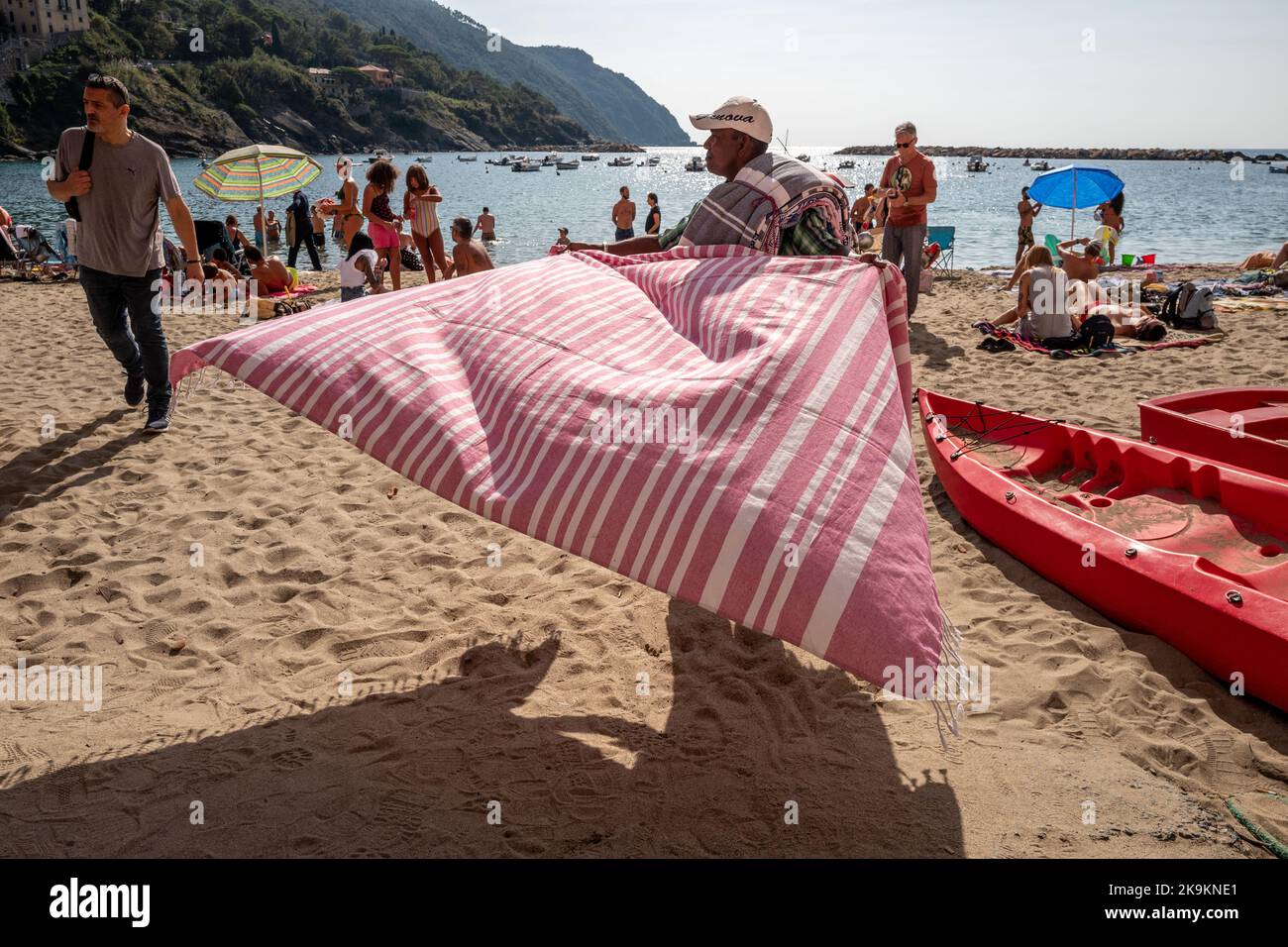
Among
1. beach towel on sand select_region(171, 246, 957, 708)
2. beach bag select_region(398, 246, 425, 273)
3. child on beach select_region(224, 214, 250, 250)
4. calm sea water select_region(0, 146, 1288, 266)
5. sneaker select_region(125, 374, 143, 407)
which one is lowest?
sneaker select_region(125, 374, 143, 407)

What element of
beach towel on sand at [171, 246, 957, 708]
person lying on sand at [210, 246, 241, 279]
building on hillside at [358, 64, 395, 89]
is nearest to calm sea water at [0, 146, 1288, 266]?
person lying on sand at [210, 246, 241, 279]

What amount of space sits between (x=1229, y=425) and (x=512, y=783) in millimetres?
5573

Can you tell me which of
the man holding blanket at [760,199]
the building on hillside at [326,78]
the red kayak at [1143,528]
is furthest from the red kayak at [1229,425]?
the building on hillside at [326,78]

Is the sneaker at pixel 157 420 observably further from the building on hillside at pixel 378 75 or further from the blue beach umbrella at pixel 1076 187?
the building on hillside at pixel 378 75

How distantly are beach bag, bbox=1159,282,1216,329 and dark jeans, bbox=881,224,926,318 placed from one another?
3642mm

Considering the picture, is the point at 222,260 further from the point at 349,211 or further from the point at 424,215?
the point at 424,215

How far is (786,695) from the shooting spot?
11.0ft

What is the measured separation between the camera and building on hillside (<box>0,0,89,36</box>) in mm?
96875

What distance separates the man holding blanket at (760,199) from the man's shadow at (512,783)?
185cm

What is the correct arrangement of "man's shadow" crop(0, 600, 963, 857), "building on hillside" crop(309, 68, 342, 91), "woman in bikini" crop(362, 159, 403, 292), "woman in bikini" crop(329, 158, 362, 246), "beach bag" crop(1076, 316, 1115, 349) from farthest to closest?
"building on hillside" crop(309, 68, 342, 91) < "woman in bikini" crop(329, 158, 362, 246) < "woman in bikini" crop(362, 159, 403, 292) < "beach bag" crop(1076, 316, 1115, 349) < "man's shadow" crop(0, 600, 963, 857)

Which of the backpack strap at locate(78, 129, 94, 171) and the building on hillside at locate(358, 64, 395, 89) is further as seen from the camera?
the building on hillside at locate(358, 64, 395, 89)

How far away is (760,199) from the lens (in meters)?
3.24

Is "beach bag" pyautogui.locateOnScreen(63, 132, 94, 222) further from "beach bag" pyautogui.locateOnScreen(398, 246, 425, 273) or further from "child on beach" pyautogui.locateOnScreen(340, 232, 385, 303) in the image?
"beach bag" pyautogui.locateOnScreen(398, 246, 425, 273)
